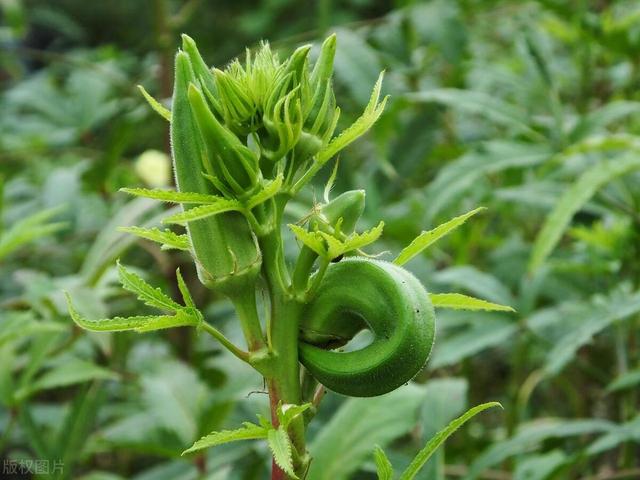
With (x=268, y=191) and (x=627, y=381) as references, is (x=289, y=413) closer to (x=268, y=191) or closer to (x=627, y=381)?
(x=268, y=191)

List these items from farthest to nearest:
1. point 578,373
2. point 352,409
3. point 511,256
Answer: point 578,373
point 511,256
point 352,409

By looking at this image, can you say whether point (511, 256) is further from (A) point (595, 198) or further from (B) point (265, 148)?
(B) point (265, 148)

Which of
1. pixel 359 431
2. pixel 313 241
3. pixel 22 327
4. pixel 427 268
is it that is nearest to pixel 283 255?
pixel 313 241

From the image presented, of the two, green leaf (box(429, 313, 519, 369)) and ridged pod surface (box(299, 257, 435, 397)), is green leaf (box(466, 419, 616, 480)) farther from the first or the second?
ridged pod surface (box(299, 257, 435, 397))

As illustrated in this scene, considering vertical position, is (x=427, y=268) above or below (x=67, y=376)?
above

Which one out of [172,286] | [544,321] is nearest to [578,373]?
[544,321]

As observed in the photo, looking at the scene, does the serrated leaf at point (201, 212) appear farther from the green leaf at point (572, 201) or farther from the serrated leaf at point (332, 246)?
the green leaf at point (572, 201)
